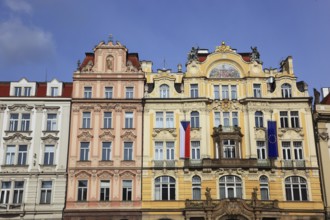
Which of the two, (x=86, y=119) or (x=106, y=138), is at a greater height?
(x=86, y=119)

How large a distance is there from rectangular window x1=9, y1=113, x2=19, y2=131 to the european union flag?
2623 centimetres

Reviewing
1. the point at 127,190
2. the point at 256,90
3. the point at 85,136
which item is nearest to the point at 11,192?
the point at 85,136

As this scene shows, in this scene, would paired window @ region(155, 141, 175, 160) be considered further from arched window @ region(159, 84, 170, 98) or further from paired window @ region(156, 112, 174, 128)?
arched window @ region(159, 84, 170, 98)

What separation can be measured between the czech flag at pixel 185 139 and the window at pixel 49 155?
13.3m

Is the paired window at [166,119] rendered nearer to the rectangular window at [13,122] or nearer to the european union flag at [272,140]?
the european union flag at [272,140]

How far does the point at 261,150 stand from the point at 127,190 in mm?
14383

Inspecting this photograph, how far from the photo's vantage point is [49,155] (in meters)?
48.8

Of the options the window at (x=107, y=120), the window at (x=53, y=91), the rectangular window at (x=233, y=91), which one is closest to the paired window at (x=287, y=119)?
the rectangular window at (x=233, y=91)

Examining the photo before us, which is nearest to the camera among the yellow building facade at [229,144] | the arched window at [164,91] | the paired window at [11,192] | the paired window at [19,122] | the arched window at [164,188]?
the yellow building facade at [229,144]

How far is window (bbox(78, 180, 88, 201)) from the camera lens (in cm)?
4738

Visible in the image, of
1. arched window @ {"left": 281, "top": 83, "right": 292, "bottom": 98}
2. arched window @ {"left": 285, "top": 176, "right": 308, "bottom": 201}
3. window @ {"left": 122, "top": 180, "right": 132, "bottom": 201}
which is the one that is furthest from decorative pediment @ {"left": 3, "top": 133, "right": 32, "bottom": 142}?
arched window @ {"left": 281, "top": 83, "right": 292, "bottom": 98}

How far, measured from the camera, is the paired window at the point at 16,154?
48375 millimetres

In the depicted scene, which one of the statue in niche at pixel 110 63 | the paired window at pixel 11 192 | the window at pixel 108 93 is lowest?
the paired window at pixel 11 192

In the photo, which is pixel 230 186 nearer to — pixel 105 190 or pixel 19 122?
pixel 105 190
